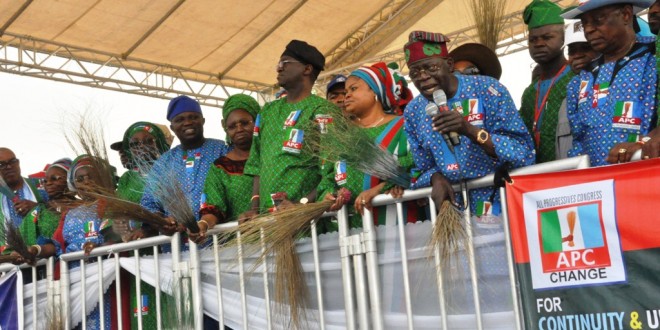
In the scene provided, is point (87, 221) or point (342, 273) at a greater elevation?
point (87, 221)

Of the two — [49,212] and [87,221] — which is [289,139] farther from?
[49,212]

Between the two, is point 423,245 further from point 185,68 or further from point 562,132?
point 185,68

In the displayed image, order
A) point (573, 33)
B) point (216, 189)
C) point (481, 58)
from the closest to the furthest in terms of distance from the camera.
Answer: point (573, 33), point (481, 58), point (216, 189)

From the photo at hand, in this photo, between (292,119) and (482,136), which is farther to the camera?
(292,119)

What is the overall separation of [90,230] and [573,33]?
9.74ft

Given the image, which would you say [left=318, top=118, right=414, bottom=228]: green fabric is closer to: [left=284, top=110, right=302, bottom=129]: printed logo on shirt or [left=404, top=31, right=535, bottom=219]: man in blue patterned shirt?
[left=404, top=31, right=535, bottom=219]: man in blue patterned shirt

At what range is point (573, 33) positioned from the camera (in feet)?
13.4

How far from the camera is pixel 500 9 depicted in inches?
181

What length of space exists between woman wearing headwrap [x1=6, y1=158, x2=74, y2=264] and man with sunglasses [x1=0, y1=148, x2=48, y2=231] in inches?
4.1

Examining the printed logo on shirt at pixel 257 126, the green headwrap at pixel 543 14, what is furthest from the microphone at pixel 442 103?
the printed logo on shirt at pixel 257 126

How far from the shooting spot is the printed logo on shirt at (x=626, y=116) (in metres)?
3.24

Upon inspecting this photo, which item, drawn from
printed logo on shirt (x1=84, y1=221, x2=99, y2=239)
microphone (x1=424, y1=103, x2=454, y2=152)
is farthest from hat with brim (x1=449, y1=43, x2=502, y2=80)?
printed logo on shirt (x1=84, y1=221, x2=99, y2=239)

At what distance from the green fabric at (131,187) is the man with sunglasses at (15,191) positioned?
92 centimetres

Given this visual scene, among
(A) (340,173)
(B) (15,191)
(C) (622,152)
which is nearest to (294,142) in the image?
(A) (340,173)
